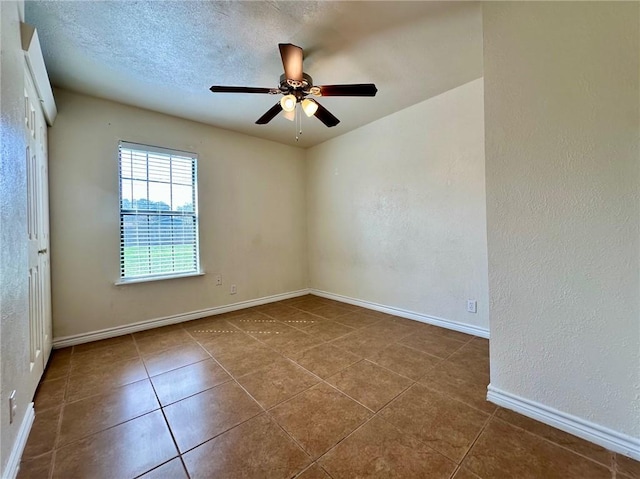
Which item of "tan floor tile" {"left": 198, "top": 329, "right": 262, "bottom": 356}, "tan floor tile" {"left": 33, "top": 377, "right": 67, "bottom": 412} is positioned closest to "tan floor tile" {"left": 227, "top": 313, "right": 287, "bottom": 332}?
"tan floor tile" {"left": 198, "top": 329, "right": 262, "bottom": 356}

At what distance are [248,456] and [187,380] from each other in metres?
0.99

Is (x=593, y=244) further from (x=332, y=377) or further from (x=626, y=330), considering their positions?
(x=332, y=377)

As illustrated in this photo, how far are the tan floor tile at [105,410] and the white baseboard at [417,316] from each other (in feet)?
9.08

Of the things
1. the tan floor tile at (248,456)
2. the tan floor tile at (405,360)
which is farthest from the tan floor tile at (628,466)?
the tan floor tile at (248,456)

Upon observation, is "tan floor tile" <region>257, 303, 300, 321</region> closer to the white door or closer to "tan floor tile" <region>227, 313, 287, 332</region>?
"tan floor tile" <region>227, 313, 287, 332</region>

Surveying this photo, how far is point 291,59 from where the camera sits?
6.20ft

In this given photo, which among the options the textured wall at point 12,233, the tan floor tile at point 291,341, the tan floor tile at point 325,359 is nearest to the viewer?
the textured wall at point 12,233

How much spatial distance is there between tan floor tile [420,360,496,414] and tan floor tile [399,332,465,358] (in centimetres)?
22

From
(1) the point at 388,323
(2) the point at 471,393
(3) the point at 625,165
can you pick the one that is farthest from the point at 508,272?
(1) the point at 388,323

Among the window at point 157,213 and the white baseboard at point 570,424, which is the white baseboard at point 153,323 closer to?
the window at point 157,213

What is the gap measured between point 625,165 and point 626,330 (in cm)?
83

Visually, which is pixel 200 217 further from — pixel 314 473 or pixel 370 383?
pixel 314 473

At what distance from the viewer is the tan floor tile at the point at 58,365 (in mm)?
2160

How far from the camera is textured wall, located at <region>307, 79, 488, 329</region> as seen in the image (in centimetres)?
284
